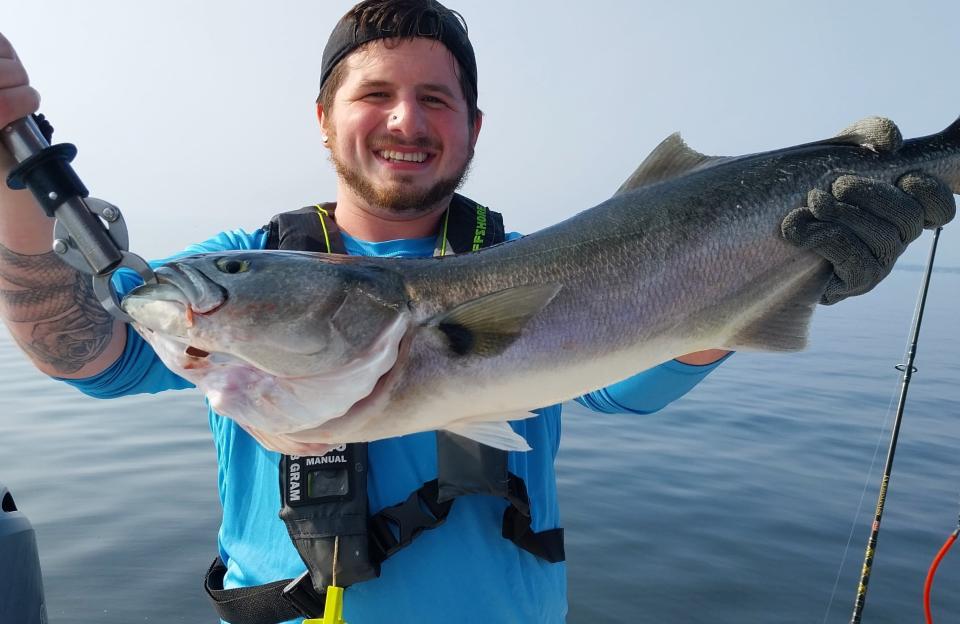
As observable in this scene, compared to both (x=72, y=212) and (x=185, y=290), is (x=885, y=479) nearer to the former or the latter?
(x=185, y=290)

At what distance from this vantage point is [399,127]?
3.43m

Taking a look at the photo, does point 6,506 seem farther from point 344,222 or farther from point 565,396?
point 565,396

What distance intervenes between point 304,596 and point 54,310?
1.66 meters

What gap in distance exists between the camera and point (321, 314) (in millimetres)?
2361

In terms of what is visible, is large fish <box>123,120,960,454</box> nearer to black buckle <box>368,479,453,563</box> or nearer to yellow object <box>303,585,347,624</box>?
black buckle <box>368,479,453,563</box>

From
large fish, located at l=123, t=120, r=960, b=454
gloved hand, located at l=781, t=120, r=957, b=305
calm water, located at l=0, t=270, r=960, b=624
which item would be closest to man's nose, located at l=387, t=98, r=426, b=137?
large fish, located at l=123, t=120, r=960, b=454

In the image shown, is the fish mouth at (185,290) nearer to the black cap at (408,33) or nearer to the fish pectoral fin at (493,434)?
the fish pectoral fin at (493,434)

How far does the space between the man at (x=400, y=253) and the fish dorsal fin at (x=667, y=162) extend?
497mm

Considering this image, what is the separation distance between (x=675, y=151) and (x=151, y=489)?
827 cm

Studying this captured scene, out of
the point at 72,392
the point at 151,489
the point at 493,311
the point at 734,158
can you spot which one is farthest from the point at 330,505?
the point at 72,392

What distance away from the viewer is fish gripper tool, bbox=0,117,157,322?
2129 mm

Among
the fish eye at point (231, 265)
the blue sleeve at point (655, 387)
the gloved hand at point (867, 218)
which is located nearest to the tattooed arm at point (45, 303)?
the fish eye at point (231, 265)

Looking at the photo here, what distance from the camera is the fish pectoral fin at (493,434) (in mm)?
2385

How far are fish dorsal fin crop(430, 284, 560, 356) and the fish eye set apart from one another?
0.71 meters
